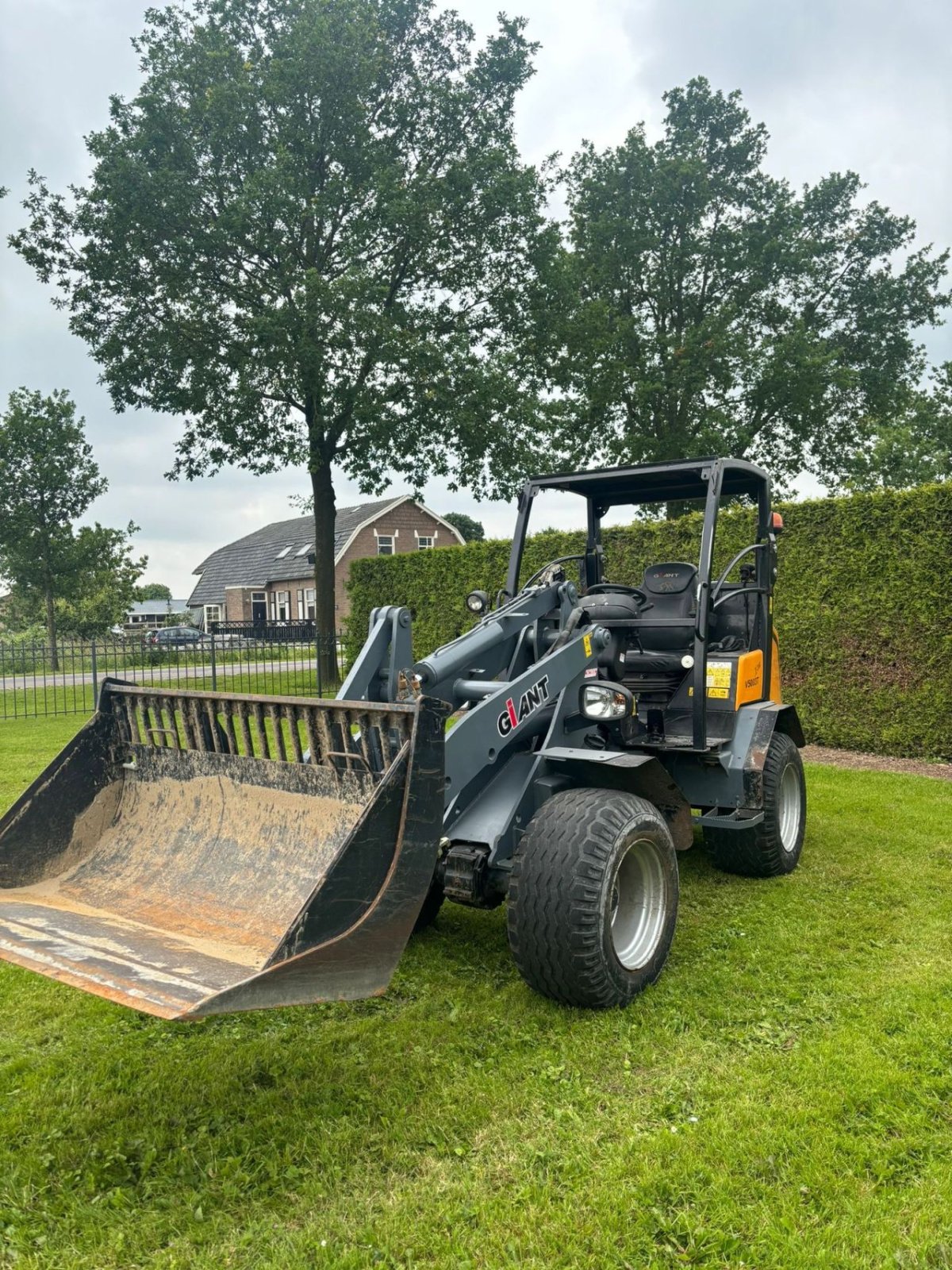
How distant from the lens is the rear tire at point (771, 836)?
5363 mm

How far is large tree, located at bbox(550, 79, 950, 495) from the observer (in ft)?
74.7

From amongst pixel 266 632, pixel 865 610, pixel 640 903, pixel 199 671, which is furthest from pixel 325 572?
pixel 640 903

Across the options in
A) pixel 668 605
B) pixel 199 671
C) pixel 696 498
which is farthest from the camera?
pixel 199 671

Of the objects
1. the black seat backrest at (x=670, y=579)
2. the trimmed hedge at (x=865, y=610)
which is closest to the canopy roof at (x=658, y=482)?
the black seat backrest at (x=670, y=579)

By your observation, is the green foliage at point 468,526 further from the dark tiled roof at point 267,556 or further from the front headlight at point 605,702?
the front headlight at point 605,702

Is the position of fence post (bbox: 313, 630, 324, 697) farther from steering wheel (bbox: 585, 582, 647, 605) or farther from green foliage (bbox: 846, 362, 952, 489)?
green foliage (bbox: 846, 362, 952, 489)

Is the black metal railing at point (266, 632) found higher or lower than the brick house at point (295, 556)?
lower

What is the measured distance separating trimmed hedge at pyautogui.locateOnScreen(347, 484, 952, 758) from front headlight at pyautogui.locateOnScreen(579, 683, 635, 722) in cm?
642

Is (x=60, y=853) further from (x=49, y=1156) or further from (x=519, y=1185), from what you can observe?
(x=519, y=1185)

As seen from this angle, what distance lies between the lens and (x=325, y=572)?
738 inches

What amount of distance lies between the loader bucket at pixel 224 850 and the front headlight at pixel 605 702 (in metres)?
1.20

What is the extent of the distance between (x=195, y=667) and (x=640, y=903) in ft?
57.0

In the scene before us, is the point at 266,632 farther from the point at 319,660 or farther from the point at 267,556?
the point at 267,556

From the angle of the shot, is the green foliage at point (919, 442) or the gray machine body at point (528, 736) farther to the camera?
the green foliage at point (919, 442)
